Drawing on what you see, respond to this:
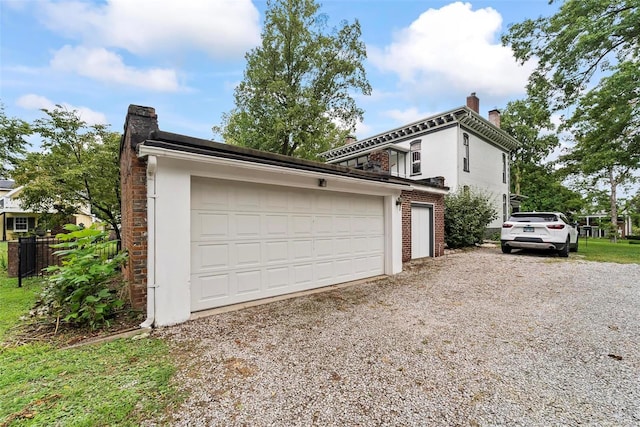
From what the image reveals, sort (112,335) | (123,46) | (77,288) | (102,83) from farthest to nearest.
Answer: (102,83), (123,46), (77,288), (112,335)

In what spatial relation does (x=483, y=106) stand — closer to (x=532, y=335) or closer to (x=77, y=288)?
(x=532, y=335)

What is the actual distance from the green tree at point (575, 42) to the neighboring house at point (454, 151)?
3.13 meters

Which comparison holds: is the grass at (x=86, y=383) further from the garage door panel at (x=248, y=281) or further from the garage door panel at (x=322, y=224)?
the garage door panel at (x=322, y=224)

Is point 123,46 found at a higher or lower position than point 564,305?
higher

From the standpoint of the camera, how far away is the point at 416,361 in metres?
2.89

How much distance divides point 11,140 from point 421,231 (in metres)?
15.7

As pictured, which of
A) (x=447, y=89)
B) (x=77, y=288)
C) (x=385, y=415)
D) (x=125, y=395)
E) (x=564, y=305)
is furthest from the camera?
(x=447, y=89)

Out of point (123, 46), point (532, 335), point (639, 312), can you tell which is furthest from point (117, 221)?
point (639, 312)

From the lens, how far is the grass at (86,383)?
2035 millimetres

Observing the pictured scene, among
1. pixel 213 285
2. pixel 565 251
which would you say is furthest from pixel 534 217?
pixel 213 285

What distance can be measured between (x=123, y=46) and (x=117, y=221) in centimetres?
571

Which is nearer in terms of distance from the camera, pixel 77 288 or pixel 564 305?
pixel 77 288

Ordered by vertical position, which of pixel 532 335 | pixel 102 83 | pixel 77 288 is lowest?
pixel 532 335

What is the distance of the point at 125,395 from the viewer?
2.26 metres
